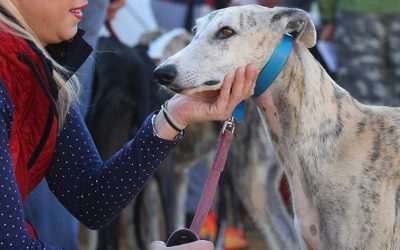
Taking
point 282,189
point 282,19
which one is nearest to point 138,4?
point 282,189

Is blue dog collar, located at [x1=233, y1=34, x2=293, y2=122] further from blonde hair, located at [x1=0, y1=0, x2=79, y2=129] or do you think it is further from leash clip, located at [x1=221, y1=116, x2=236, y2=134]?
blonde hair, located at [x1=0, y1=0, x2=79, y2=129]

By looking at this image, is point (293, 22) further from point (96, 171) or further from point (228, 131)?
point (96, 171)

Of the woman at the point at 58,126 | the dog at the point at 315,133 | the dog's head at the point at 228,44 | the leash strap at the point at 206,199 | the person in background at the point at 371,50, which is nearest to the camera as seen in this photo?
the woman at the point at 58,126

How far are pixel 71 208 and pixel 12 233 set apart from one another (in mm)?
515

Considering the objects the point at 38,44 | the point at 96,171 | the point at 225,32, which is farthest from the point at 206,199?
the point at 38,44

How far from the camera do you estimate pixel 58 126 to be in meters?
2.37

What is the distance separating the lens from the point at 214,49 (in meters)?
2.41

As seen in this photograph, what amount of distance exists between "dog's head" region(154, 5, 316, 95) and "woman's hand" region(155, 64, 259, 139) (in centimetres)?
4

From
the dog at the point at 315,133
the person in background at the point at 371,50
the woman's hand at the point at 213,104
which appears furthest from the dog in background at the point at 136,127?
the woman's hand at the point at 213,104

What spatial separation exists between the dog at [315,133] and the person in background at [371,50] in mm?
1978

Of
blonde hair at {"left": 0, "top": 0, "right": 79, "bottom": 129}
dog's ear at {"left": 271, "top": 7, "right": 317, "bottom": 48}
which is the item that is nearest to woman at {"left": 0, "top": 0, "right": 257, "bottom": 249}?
blonde hair at {"left": 0, "top": 0, "right": 79, "bottom": 129}

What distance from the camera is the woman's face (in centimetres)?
223

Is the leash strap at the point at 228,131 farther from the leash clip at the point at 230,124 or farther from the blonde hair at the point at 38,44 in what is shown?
the blonde hair at the point at 38,44

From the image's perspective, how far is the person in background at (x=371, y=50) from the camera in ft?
14.9
